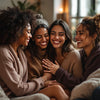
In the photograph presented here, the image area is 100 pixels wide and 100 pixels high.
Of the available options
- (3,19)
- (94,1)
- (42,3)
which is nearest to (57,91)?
(3,19)

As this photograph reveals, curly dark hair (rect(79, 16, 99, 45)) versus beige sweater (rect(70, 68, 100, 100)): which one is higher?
curly dark hair (rect(79, 16, 99, 45))

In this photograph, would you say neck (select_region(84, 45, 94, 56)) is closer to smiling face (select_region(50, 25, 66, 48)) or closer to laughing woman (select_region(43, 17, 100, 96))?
laughing woman (select_region(43, 17, 100, 96))

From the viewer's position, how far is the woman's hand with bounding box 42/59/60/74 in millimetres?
1840

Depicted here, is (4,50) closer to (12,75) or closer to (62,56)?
(12,75)

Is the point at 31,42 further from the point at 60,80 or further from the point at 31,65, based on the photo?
the point at 60,80

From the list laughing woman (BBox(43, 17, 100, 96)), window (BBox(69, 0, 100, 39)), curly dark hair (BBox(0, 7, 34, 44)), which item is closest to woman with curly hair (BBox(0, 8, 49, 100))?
curly dark hair (BBox(0, 7, 34, 44))

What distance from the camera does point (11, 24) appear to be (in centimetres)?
152

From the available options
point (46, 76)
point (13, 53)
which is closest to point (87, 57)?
point (46, 76)

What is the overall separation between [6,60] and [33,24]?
50 cm

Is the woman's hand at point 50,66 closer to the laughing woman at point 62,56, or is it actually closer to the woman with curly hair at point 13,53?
the laughing woman at point 62,56

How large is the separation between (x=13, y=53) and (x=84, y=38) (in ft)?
2.41

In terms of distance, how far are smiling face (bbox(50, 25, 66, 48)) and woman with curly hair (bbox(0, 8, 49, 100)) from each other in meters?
0.36

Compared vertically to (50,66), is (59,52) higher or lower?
higher

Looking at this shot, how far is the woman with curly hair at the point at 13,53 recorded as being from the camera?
1450mm
